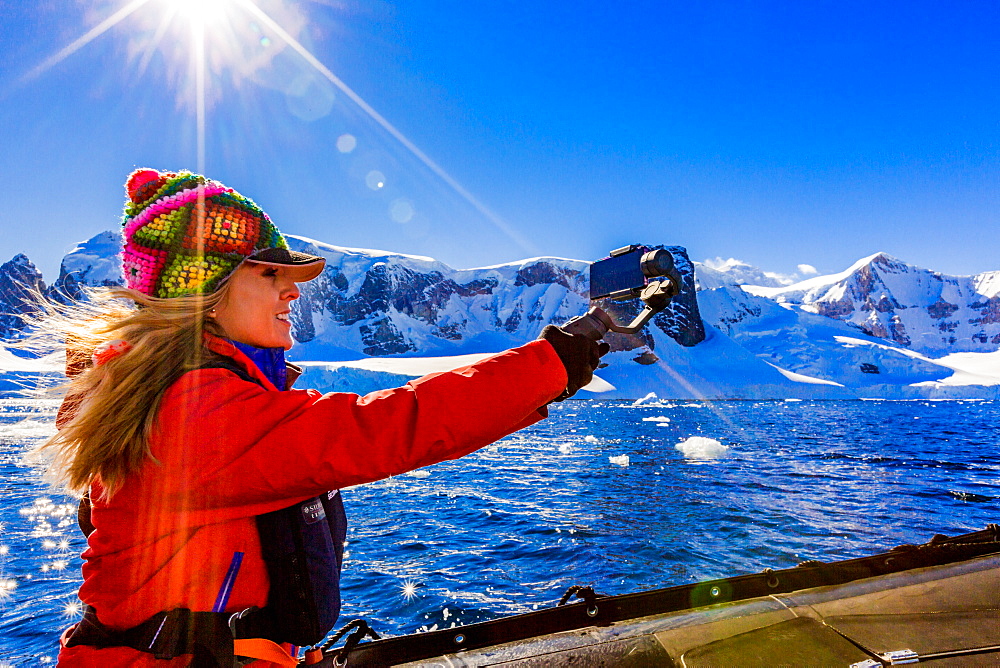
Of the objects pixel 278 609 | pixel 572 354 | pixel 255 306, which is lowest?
pixel 278 609

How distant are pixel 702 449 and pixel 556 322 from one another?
5406cm

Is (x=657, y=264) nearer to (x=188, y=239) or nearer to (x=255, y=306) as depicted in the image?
(x=255, y=306)

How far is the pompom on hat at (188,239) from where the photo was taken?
124 centimetres

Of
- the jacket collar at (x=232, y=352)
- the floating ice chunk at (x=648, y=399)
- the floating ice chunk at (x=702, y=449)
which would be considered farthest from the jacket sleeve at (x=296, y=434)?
the floating ice chunk at (x=648, y=399)

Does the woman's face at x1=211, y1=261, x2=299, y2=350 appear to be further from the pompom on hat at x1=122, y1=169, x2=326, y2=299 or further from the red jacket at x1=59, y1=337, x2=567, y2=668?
the red jacket at x1=59, y1=337, x2=567, y2=668

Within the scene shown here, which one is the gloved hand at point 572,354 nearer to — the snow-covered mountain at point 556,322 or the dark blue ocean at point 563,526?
the dark blue ocean at point 563,526

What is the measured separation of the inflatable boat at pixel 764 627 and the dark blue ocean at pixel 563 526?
1.74 metres

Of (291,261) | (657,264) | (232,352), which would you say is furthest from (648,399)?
(232,352)

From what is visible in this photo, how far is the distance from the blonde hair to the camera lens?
1167mm

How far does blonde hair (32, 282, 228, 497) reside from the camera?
1051 mm

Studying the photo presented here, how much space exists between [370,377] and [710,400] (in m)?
55.5

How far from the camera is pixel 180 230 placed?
1.25 m

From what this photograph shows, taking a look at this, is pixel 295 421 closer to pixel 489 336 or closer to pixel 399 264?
pixel 489 336

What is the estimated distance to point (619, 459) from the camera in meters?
18.4
